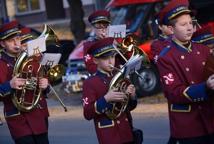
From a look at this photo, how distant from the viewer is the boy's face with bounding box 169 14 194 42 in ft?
16.8

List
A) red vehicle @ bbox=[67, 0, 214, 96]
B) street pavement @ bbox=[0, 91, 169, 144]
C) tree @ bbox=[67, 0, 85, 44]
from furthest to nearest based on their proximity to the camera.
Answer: tree @ bbox=[67, 0, 85, 44] → red vehicle @ bbox=[67, 0, 214, 96] → street pavement @ bbox=[0, 91, 169, 144]

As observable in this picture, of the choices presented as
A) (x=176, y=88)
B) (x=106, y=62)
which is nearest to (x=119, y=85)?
(x=106, y=62)

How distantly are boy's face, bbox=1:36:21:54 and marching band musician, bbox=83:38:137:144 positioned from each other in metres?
1.14

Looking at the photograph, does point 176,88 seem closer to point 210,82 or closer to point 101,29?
point 210,82

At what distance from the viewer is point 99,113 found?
5.53m

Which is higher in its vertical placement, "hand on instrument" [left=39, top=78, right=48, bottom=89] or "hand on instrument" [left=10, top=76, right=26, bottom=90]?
"hand on instrument" [left=10, top=76, right=26, bottom=90]

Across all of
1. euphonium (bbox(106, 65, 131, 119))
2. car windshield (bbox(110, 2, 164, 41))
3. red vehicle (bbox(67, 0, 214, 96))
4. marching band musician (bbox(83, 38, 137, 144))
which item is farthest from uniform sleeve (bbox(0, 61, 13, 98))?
car windshield (bbox(110, 2, 164, 41))

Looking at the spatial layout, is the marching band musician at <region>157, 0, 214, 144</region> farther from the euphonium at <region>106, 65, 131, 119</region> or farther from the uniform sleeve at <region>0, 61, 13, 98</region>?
the uniform sleeve at <region>0, 61, 13, 98</region>

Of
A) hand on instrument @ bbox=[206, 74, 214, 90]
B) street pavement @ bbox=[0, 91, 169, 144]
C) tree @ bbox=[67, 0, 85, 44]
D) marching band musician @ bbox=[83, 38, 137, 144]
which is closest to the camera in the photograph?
hand on instrument @ bbox=[206, 74, 214, 90]

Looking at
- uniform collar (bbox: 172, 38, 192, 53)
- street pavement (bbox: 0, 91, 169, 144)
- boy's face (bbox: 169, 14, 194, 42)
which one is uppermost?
boy's face (bbox: 169, 14, 194, 42)

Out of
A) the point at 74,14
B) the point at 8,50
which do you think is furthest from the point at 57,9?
the point at 8,50

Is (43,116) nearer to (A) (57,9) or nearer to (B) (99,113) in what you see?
(B) (99,113)

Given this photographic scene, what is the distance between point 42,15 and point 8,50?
28.9 metres

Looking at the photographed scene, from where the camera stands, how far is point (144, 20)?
14133 millimetres
